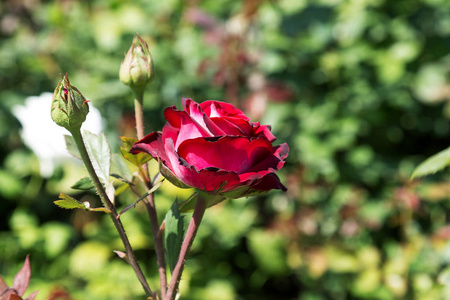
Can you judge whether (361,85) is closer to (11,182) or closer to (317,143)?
(317,143)

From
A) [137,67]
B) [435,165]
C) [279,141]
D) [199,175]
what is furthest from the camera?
[279,141]

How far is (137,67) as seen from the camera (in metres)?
0.50

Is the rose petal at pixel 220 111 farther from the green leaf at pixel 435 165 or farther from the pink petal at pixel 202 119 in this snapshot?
the green leaf at pixel 435 165

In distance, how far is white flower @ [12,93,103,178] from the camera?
5.98 ft

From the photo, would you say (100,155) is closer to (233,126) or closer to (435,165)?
(233,126)

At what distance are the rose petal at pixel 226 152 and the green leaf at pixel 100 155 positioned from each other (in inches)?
3.6

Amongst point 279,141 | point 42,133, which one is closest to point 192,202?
point 279,141

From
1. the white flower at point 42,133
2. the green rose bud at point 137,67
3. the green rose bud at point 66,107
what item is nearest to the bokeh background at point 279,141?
the white flower at point 42,133

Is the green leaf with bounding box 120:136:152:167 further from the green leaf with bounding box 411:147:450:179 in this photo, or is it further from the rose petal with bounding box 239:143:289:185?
the green leaf with bounding box 411:147:450:179

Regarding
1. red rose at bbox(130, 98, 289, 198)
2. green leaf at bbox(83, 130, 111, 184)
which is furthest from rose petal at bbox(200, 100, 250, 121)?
green leaf at bbox(83, 130, 111, 184)

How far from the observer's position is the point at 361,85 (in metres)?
1.88

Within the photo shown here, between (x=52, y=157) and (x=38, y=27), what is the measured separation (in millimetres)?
836

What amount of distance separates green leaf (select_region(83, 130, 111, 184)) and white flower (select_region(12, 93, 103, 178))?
1307mm

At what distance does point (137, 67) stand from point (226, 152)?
0.16 metres
